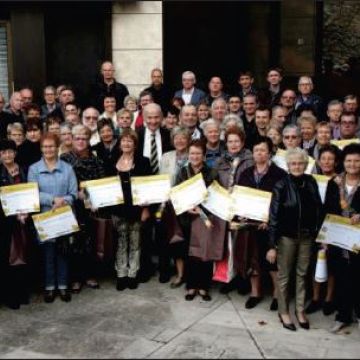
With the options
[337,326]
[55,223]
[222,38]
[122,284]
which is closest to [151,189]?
[55,223]

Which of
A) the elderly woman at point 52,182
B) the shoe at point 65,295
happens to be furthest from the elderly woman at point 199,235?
the shoe at point 65,295

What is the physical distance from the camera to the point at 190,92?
10.2 meters

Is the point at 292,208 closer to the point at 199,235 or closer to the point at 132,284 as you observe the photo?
the point at 199,235

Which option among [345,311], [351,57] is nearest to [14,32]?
[351,57]

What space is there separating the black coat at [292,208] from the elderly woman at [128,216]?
5.81ft

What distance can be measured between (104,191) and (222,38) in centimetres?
644

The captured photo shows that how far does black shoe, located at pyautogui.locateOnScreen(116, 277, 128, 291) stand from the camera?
26.2 ft

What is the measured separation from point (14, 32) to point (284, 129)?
6.17 metres

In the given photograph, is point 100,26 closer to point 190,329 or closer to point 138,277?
point 138,277

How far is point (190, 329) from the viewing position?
6.80 metres

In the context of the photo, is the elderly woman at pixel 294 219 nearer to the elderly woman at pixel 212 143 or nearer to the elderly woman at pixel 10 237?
the elderly woman at pixel 212 143

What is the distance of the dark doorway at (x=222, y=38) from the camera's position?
12484 mm

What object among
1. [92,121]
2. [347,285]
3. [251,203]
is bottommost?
[347,285]

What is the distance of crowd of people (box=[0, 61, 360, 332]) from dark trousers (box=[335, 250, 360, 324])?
1cm
